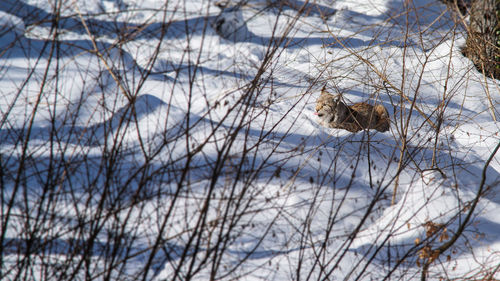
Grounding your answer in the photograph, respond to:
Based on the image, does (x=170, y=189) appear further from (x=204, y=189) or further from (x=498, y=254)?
(x=498, y=254)

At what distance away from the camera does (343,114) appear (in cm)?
357

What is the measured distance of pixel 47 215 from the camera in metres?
2.09

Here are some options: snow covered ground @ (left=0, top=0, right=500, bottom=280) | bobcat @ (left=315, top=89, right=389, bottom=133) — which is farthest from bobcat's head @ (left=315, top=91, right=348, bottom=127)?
snow covered ground @ (left=0, top=0, right=500, bottom=280)

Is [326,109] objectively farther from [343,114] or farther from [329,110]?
[343,114]

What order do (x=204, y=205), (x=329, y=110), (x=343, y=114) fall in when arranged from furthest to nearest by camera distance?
(x=343, y=114) < (x=329, y=110) < (x=204, y=205)

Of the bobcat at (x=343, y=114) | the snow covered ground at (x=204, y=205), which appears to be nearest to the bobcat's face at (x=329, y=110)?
the bobcat at (x=343, y=114)

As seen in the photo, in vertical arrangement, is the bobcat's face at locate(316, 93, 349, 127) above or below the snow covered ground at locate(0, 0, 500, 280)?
above

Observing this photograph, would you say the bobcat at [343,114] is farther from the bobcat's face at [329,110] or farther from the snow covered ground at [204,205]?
the snow covered ground at [204,205]

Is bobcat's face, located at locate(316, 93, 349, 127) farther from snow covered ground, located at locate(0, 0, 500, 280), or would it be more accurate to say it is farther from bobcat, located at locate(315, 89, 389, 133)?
snow covered ground, located at locate(0, 0, 500, 280)

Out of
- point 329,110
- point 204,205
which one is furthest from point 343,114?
point 204,205

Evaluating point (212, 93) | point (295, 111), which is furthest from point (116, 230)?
point (295, 111)

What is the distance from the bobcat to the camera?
11.2 feet

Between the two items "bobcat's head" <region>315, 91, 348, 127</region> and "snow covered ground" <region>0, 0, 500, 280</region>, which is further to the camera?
"bobcat's head" <region>315, 91, 348, 127</region>

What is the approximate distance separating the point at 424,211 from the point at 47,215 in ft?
7.15
